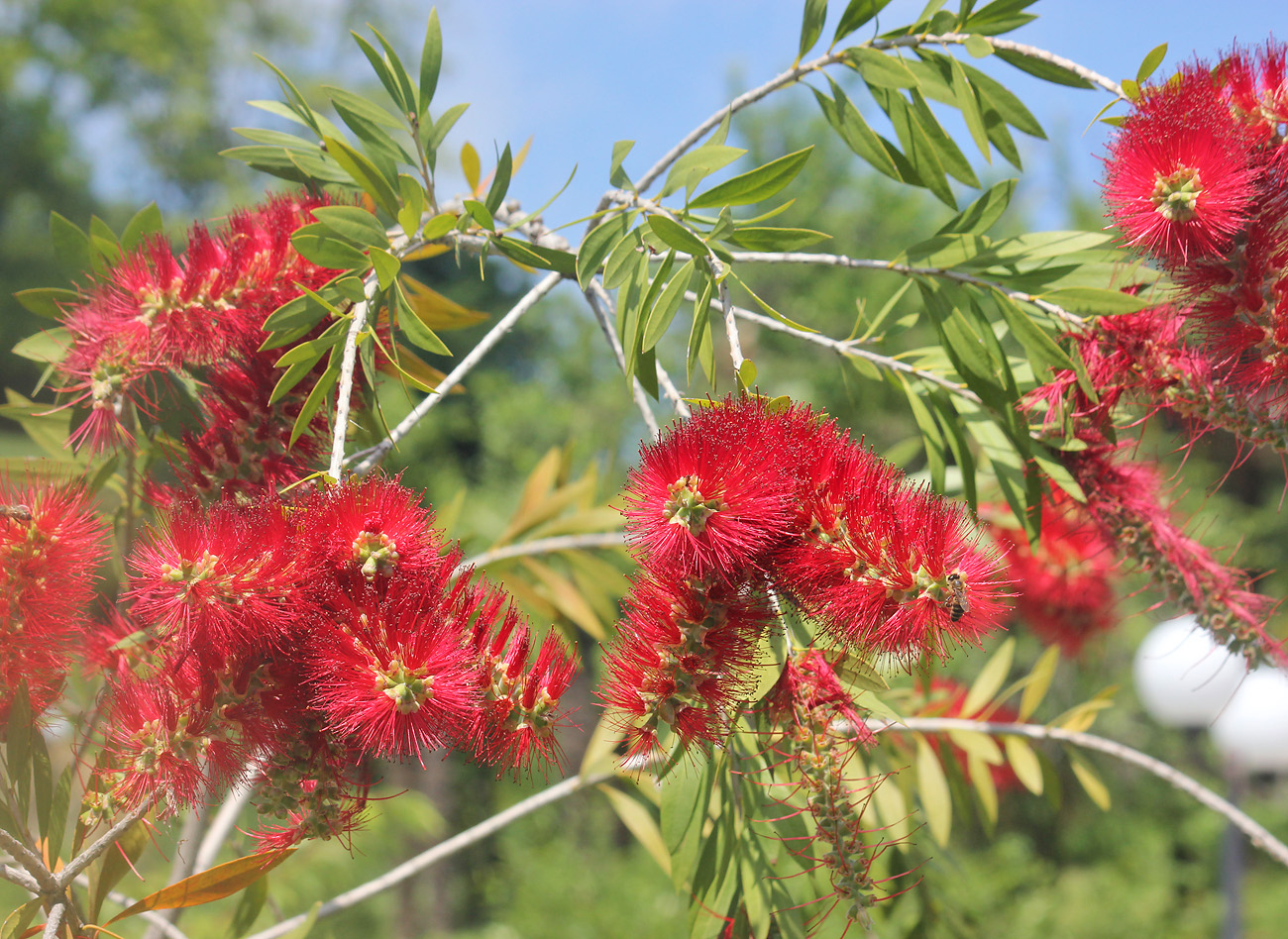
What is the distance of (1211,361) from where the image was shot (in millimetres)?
547

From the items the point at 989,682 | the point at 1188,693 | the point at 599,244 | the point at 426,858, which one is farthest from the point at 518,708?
the point at 1188,693

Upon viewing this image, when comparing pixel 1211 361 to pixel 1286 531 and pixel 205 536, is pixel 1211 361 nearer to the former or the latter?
pixel 205 536

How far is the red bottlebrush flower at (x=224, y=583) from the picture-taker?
1.40ft

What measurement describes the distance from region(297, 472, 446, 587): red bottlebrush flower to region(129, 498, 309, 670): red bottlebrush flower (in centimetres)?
2

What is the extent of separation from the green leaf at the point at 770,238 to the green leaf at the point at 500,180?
160 mm

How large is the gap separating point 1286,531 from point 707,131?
7.71 metres

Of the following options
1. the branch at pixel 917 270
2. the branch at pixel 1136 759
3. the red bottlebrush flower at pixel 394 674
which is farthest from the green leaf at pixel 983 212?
the red bottlebrush flower at pixel 394 674

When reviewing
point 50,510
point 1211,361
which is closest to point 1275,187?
point 1211,361

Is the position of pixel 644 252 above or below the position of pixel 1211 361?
above

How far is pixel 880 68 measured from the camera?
25.3 inches

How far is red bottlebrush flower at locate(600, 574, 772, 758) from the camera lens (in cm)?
43

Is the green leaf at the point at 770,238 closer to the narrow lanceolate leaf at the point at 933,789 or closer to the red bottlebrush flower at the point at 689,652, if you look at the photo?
the red bottlebrush flower at the point at 689,652

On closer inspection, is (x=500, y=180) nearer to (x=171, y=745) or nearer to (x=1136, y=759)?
(x=171, y=745)

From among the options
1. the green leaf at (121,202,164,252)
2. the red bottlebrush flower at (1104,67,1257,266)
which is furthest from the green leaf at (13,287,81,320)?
the red bottlebrush flower at (1104,67,1257,266)
